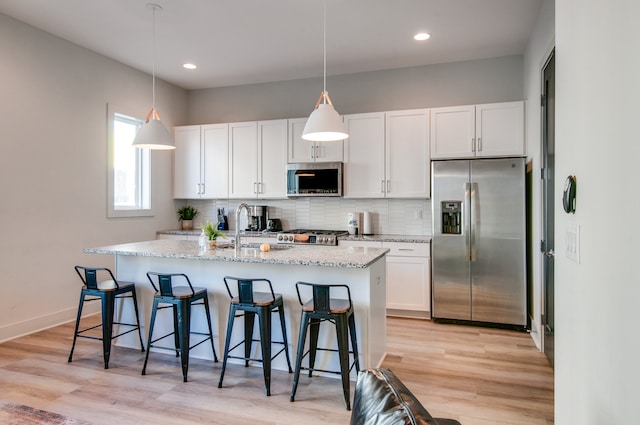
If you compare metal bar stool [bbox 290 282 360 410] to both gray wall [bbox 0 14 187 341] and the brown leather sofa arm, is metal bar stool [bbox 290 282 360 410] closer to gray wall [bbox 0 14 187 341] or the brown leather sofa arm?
the brown leather sofa arm

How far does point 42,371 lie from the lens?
2.96 metres

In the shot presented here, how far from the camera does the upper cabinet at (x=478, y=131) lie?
13.8ft

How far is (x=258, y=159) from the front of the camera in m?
5.24

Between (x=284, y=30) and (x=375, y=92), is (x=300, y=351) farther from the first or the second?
(x=375, y=92)

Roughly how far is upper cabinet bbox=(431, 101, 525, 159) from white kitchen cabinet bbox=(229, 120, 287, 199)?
74.7 inches

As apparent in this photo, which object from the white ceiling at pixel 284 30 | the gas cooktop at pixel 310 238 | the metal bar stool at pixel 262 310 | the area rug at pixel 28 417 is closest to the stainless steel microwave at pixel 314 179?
the gas cooktop at pixel 310 238

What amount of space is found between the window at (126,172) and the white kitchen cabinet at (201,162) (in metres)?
0.51

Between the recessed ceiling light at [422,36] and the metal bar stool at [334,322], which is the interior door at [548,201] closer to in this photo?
the recessed ceiling light at [422,36]

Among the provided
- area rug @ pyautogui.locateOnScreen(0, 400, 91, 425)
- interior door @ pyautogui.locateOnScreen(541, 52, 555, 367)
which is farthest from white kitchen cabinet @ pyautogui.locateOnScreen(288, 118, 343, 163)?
area rug @ pyautogui.locateOnScreen(0, 400, 91, 425)

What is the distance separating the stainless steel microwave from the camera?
15.9 feet

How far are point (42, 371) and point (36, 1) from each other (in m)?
2.98

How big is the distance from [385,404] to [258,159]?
181 inches
